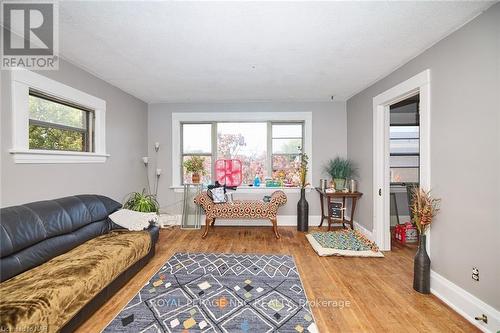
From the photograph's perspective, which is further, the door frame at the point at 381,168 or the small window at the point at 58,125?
the door frame at the point at 381,168

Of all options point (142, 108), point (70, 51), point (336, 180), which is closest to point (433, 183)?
point (336, 180)

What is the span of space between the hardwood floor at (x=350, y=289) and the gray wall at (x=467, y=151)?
385mm

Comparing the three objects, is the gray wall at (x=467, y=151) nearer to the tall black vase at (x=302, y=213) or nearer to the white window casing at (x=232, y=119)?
the tall black vase at (x=302, y=213)

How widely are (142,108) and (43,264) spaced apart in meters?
3.24

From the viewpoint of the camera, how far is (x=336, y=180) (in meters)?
4.05

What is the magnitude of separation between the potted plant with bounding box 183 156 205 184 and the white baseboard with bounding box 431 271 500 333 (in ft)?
12.6

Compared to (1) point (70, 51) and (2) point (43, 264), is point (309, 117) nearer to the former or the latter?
(1) point (70, 51)

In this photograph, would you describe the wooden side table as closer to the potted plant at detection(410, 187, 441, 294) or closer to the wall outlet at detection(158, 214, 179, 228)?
the potted plant at detection(410, 187, 441, 294)

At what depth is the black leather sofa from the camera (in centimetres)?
169

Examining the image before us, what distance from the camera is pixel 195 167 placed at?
4469 mm

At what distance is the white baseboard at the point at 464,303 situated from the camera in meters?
1.64

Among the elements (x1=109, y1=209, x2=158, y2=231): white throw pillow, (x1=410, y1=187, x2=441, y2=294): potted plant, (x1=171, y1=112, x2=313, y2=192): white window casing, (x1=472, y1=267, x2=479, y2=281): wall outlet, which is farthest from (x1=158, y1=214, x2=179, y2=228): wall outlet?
(x1=472, y1=267, x2=479, y2=281): wall outlet

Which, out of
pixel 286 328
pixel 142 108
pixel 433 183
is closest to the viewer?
pixel 286 328

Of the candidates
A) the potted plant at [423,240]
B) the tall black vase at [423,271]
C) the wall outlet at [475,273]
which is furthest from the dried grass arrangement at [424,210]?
the wall outlet at [475,273]
